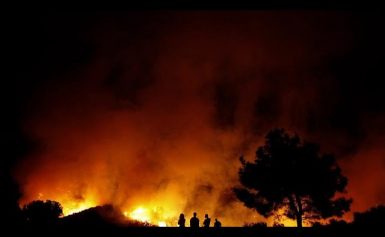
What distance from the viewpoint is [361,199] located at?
1670 inches

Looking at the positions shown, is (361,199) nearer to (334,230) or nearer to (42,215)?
(334,230)

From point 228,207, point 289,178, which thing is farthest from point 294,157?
point 228,207

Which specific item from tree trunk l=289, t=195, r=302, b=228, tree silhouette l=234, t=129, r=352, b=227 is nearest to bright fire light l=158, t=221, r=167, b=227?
tree silhouette l=234, t=129, r=352, b=227

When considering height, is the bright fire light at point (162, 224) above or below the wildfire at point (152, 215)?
below

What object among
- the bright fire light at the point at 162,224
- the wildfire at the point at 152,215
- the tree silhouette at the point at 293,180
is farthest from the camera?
the wildfire at the point at 152,215

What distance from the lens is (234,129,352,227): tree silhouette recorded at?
24156 millimetres

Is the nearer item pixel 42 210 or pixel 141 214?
pixel 42 210

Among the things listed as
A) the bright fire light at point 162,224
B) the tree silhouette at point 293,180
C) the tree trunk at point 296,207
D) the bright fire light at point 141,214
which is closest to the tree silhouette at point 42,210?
the bright fire light at point 141,214

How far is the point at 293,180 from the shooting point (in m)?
24.5

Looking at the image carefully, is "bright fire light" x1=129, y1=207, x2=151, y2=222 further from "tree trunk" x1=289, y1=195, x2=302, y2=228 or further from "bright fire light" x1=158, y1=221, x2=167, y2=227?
"tree trunk" x1=289, y1=195, x2=302, y2=228

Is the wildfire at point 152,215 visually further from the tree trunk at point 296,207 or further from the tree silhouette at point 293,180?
the tree trunk at point 296,207

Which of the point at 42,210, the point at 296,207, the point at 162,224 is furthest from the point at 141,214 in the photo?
the point at 296,207

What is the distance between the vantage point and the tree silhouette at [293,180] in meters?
24.2

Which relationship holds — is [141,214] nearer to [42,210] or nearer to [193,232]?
[42,210]
